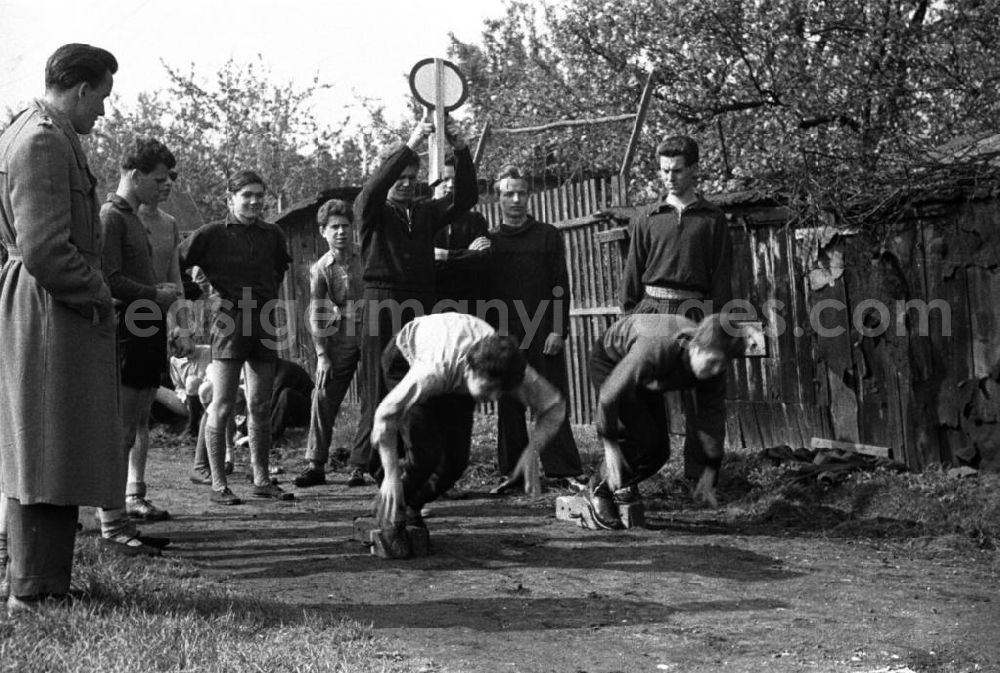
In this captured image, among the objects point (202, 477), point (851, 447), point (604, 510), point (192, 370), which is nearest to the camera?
point (604, 510)

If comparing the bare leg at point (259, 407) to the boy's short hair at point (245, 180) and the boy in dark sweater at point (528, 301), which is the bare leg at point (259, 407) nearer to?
the boy's short hair at point (245, 180)

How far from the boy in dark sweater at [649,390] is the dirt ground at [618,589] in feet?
1.05

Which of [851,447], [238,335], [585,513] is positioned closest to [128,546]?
[238,335]

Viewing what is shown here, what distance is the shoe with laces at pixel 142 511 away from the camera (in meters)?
7.45

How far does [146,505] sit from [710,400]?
11.4 ft

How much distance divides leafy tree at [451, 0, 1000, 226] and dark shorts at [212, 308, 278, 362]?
3.88 metres

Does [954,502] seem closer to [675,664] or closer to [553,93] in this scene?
[675,664]

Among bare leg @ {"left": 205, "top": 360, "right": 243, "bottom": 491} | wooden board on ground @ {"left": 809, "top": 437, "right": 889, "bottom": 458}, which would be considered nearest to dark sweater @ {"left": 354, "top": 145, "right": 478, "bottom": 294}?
bare leg @ {"left": 205, "top": 360, "right": 243, "bottom": 491}

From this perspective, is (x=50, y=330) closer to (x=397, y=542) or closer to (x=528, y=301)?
(x=397, y=542)

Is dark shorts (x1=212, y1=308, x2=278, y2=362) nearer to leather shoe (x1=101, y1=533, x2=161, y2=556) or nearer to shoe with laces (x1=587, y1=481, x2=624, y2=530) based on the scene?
leather shoe (x1=101, y1=533, x2=161, y2=556)

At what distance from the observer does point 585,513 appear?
23.8 ft

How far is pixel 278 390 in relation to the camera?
39.2 feet

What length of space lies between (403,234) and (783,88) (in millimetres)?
8164

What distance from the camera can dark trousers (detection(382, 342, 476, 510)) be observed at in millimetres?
6152
